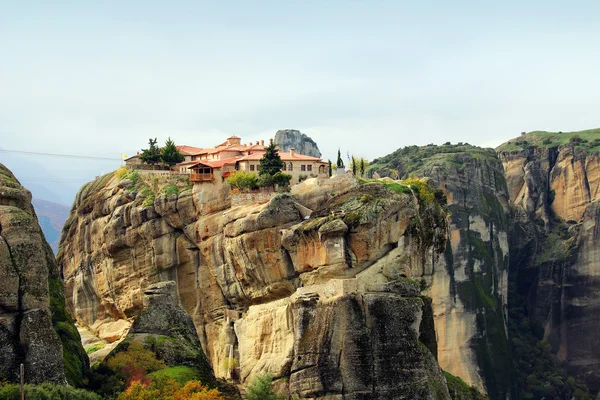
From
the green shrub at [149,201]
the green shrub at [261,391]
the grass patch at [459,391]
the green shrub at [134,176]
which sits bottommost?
the grass patch at [459,391]

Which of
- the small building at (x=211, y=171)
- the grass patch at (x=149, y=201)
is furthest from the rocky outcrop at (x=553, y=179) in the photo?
the grass patch at (x=149, y=201)

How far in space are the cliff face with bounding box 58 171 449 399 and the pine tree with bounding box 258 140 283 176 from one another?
2096 millimetres

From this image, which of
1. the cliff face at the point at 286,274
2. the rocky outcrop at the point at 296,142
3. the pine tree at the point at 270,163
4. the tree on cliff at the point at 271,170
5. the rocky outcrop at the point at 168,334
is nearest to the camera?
the rocky outcrop at the point at 168,334

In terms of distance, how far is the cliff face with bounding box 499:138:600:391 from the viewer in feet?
410

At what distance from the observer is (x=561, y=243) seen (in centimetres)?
13288

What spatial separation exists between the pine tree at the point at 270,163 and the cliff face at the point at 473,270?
3545 cm

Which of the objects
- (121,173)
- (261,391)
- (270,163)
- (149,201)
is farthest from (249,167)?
(261,391)

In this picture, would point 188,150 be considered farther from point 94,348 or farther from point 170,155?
point 94,348

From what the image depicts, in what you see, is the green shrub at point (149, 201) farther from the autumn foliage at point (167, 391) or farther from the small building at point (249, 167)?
the autumn foliage at point (167, 391)

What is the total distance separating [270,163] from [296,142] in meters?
30.2

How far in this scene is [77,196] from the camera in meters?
96.2

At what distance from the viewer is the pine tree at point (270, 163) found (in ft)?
274

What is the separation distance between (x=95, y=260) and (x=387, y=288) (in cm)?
2538

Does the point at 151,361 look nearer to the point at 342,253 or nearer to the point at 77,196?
the point at 342,253
